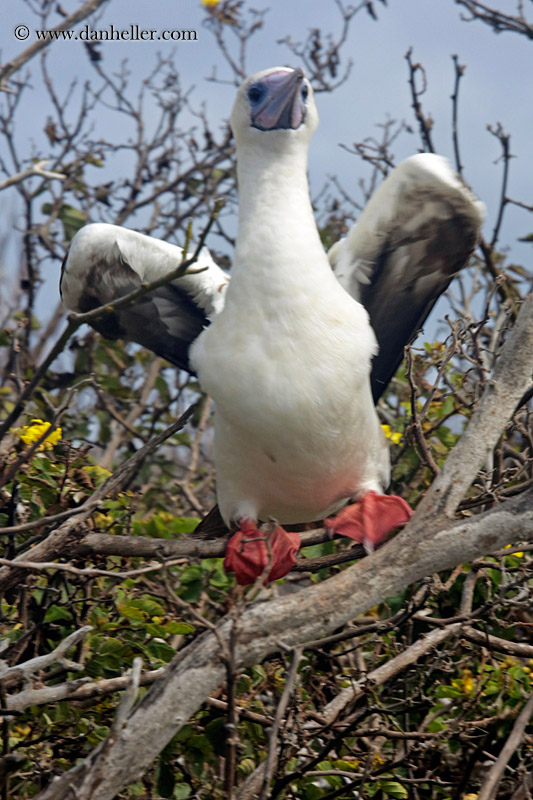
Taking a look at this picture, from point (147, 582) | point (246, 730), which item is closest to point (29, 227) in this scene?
point (147, 582)

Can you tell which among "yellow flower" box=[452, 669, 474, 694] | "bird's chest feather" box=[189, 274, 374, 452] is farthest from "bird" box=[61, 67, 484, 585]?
"yellow flower" box=[452, 669, 474, 694]

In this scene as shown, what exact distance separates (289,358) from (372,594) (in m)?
0.88

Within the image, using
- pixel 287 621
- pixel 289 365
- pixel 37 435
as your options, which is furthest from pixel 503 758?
pixel 37 435

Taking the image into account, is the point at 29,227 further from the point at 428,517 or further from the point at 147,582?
the point at 428,517

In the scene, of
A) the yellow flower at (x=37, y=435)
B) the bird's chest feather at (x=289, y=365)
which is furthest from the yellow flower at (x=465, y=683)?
the yellow flower at (x=37, y=435)

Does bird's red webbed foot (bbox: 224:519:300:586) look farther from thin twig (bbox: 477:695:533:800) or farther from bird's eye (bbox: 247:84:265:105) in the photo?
bird's eye (bbox: 247:84:265:105)

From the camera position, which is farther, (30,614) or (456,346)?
(30,614)

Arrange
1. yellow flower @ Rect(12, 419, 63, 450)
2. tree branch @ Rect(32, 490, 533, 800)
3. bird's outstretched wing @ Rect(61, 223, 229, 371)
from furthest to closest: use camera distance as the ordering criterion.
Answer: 1. bird's outstretched wing @ Rect(61, 223, 229, 371)
2. yellow flower @ Rect(12, 419, 63, 450)
3. tree branch @ Rect(32, 490, 533, 800)

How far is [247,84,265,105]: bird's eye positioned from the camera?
3.12 meters

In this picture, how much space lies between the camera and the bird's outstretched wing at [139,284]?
10.6ft

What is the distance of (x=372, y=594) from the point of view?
85.8 inches

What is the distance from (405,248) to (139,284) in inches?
36.8

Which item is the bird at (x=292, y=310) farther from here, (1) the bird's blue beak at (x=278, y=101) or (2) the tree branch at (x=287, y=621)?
(2) the tree branch at (x=287, y=621)

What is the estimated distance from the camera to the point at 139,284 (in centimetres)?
337
